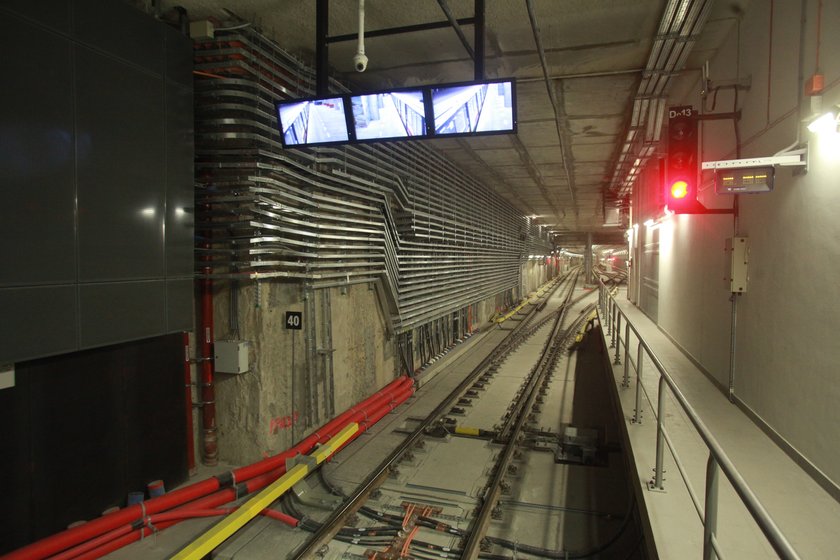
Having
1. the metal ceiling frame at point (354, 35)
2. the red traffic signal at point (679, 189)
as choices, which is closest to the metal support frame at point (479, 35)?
the metal ceiling frame at point (354, 35)

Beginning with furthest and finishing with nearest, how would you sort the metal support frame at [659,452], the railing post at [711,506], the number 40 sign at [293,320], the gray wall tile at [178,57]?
the number 40 sign at [293,320] < the gray wall tile at [178,57] < the metal support frame at [659,452] < the railing post at [711,506]

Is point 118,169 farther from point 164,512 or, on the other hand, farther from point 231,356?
point 164,512

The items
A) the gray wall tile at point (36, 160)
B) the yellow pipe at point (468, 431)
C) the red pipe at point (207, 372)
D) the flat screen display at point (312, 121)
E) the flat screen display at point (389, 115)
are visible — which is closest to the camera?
the gray wall tile at point (36, 160)

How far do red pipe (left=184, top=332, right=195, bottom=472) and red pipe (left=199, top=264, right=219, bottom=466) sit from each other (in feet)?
0.45

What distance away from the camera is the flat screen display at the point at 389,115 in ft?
12.7

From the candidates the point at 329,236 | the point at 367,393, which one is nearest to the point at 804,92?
the point at 329,236

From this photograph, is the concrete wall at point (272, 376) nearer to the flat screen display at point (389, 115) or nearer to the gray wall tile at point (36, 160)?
the gray wall tile at point (36, 160)

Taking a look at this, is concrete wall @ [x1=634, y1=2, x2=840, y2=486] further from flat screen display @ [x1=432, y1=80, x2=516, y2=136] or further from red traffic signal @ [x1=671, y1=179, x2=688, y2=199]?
flat screen display @ [x1=432, y1=80, x2=516, y2=136]

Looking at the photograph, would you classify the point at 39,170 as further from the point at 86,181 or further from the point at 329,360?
the point at 329,360

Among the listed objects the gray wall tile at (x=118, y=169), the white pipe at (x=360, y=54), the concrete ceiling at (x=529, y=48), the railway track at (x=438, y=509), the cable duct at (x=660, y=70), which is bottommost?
the railway track at (x=438, y=509)

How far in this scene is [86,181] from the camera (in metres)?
3.62

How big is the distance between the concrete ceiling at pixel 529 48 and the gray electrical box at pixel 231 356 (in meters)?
3.51

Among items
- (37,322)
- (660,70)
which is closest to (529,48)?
(660,70)

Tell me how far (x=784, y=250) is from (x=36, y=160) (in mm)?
6310
